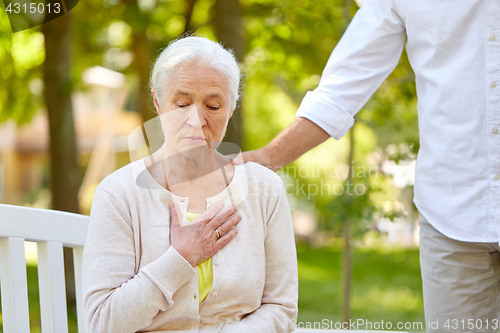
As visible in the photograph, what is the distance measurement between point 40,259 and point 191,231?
71 cm

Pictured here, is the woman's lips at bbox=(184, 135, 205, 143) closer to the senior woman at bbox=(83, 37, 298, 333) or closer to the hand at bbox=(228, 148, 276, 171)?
the senior woman at bbox=(83, 37, 298, 333)

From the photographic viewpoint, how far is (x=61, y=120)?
203 inches

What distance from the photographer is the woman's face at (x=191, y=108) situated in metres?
1.66

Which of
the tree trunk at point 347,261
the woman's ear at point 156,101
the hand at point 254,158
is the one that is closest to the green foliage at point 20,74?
the tree trunk at point 347,261

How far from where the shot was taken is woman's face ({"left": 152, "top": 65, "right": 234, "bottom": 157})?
Result: 166 centimetres

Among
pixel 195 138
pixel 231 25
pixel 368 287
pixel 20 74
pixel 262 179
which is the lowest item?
pixel 368 287

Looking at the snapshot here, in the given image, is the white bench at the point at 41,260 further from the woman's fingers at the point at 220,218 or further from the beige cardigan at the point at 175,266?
the woman's fingers at the point at 220,218

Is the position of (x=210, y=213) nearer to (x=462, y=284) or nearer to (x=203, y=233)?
(x=203, y=233)

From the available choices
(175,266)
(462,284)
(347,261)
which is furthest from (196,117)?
(347,261)

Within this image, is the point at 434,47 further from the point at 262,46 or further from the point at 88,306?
the point at 262,46

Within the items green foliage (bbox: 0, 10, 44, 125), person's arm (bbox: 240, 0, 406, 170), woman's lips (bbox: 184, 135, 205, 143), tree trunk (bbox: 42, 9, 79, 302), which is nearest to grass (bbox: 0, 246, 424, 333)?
tree trunk (bbox: 42, 9, 79, 302)

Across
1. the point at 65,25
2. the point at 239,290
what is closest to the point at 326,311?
the point at 65,25

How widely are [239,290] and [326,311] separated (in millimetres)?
4495

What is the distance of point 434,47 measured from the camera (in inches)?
70.5
